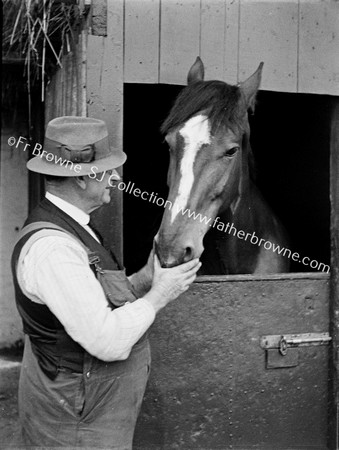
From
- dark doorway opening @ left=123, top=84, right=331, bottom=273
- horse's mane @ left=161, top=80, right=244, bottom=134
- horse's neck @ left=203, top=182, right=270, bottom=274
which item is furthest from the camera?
dark doorway opening @ left=123, top=84, right=331, bottom=273

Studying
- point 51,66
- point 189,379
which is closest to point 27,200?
point 51,66

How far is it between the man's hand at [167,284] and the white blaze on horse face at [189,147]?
42cm

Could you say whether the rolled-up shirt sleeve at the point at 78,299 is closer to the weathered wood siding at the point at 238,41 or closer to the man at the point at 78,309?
the man at the point at 78,309

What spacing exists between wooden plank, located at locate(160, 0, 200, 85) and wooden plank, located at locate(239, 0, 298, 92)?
0.85 ft

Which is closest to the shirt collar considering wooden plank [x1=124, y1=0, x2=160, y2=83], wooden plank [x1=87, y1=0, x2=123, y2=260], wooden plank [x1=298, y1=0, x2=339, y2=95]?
wooden plank [x1=87, y1=0, x2=123, y2=260]

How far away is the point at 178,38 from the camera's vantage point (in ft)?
10.4

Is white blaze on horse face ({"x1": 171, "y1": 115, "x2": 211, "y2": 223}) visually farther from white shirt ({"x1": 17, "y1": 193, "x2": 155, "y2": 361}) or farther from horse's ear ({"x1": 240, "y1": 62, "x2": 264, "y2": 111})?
white shirt ({"x1": 17, "y1": 193, "x2": 155, "y2": 361})

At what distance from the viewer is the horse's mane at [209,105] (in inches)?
114

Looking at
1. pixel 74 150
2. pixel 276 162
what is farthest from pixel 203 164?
pixel 276 162

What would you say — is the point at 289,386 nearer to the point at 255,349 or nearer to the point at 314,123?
the point at 255,349

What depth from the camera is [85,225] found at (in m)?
2.35

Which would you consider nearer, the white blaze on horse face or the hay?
the white blaze on horse face

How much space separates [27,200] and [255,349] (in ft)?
9.64

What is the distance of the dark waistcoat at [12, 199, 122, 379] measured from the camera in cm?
216
